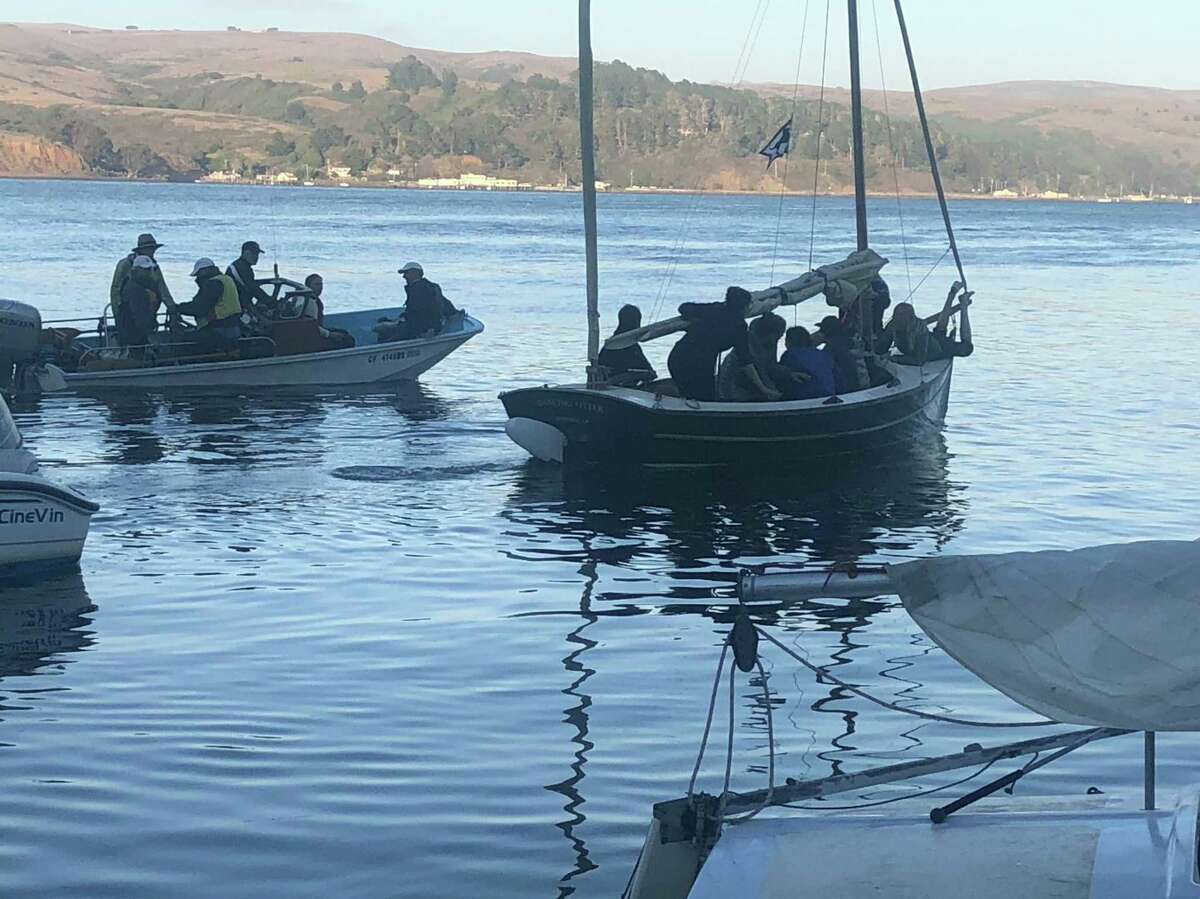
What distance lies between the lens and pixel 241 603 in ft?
46.0

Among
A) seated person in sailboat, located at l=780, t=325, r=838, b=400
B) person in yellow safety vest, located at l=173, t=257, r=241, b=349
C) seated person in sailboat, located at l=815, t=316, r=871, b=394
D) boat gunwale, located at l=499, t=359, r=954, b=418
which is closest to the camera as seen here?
boat gunwale, located at l=499, t=359, r=954, b=418

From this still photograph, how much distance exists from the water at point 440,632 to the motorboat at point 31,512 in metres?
0.29

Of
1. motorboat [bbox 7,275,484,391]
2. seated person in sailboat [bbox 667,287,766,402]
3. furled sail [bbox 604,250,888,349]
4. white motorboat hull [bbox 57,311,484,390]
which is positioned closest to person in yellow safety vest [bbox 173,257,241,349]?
motorboat [bbox 7,275,484,391]

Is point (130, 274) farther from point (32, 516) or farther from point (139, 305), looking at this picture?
point (32, 516)

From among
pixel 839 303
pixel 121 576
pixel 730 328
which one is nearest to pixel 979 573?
pixel 121 576

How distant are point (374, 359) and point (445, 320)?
1840 mm

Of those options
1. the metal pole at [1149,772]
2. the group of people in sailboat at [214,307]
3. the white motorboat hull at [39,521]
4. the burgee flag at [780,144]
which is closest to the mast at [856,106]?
the burgee flag at [780,144]

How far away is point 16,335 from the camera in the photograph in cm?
2478

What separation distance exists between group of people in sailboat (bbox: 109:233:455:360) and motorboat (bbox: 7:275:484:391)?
3 centimetres

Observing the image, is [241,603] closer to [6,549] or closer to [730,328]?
[6,549]

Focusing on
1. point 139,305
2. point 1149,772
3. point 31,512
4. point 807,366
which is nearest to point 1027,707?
point 1149,772

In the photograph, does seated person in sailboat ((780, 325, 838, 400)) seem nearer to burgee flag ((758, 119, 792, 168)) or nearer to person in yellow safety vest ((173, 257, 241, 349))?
burgee flag ((758, 119, 792, 168))

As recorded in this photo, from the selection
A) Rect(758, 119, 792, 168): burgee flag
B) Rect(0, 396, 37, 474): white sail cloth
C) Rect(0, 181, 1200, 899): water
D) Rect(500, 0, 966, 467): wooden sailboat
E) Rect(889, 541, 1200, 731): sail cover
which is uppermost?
Rect(758, 119, 792, 168): burgee flag

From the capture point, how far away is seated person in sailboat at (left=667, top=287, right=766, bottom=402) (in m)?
19.6
